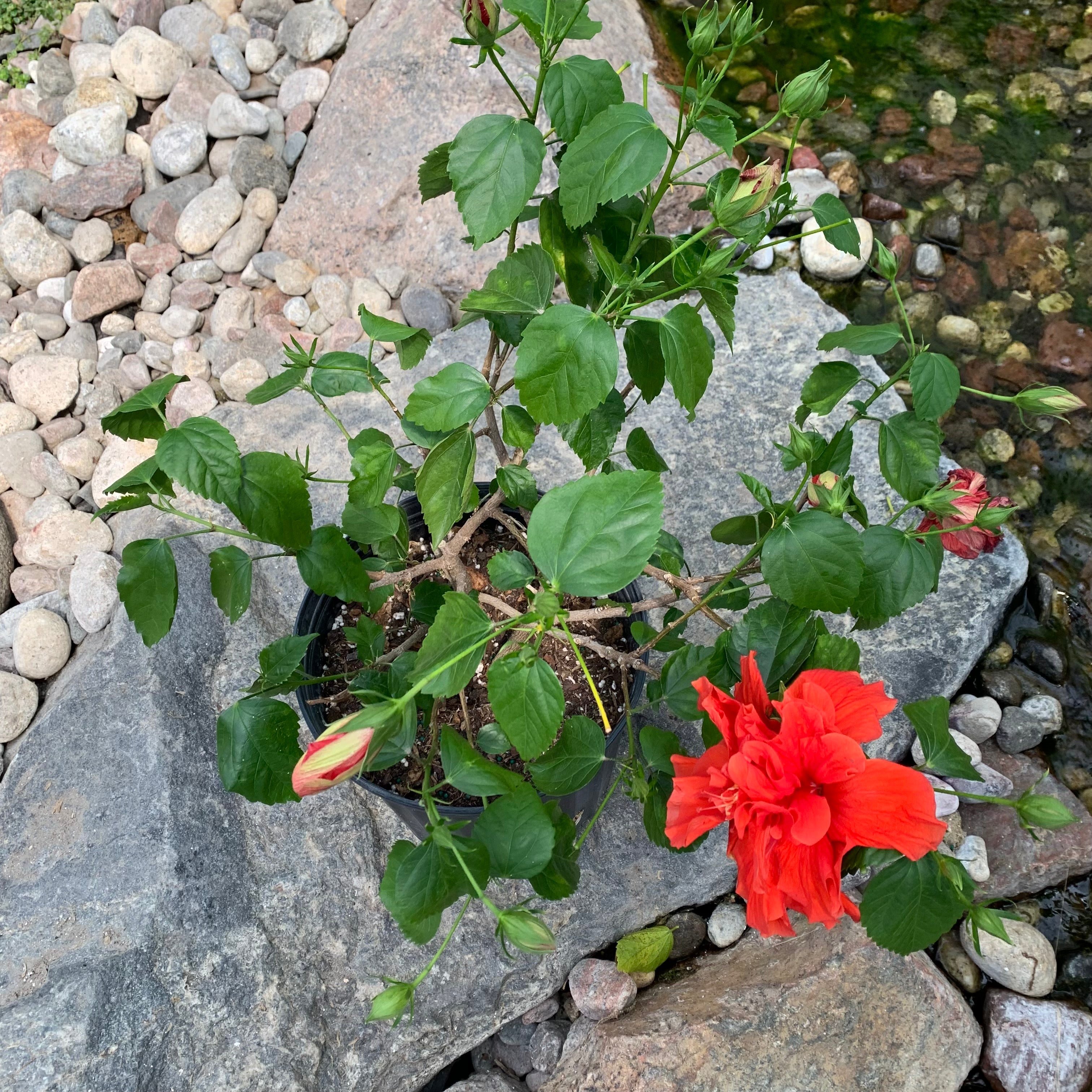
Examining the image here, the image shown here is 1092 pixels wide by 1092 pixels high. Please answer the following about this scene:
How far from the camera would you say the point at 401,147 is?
95.0 inches

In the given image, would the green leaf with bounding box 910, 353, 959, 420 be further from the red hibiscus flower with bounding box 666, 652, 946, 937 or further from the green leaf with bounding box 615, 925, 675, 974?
the green leaf with bounding box 615, 925, 675, 974

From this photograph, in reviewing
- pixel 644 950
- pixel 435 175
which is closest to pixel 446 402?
pixel 435 175

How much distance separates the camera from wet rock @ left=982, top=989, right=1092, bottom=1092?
1.55 metres

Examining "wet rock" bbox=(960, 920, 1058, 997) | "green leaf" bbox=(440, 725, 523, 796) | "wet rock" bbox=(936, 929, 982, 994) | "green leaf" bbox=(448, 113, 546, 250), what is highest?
"green leaf" bbox=(448, 113, 546, 250)

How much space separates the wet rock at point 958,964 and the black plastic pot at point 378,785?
702 mm

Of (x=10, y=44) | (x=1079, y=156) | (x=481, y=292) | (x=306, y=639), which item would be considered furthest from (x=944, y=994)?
(x=10, y=44)

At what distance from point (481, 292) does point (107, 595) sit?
127 cm

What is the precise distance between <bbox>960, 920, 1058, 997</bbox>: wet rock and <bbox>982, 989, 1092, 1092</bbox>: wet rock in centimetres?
3

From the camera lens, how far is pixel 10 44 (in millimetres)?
2928

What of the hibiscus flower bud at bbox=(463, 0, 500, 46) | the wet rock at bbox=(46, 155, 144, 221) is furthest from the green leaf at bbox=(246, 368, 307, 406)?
the wet rock at bbox=(46, 155, 144, 221)

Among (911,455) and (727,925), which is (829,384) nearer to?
(911,455)

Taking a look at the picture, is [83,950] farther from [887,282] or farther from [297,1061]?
[887,282]

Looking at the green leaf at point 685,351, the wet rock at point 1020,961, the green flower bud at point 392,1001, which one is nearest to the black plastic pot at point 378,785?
the green flower bud at point 392,1001

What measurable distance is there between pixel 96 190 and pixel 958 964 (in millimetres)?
2803
